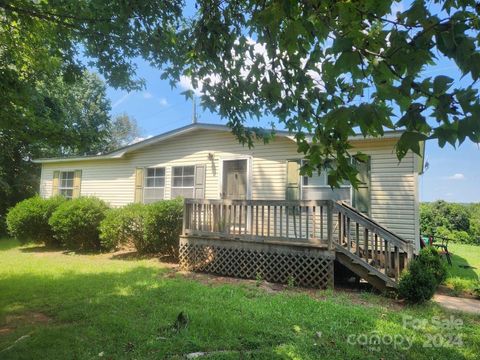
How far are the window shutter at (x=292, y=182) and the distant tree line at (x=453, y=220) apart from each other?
12896mm

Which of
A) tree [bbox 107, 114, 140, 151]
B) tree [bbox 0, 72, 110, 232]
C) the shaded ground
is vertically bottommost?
the shaded ground

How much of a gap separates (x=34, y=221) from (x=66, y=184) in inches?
133

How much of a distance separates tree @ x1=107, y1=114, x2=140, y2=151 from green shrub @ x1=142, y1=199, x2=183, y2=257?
101 ft

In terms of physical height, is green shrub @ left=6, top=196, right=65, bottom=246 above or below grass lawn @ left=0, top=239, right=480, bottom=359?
above

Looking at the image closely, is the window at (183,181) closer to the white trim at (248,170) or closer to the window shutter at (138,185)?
the white trim at (248,170)

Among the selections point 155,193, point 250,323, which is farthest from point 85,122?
point 250,323

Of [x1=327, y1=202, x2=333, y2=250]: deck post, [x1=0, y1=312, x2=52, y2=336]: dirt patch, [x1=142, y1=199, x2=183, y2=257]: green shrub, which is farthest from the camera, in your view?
[x1=142, y1=199, x2=183, y2=257]: green shrub

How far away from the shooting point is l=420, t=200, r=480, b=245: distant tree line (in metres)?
17.9

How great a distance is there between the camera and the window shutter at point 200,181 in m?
10.6

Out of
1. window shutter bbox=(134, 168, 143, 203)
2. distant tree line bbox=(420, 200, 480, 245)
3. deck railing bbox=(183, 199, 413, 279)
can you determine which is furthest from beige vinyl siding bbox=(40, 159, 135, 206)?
distant tree line bbox=(420, 200, 480, 245)

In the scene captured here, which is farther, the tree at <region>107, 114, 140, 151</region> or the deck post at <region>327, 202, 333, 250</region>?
the tree at <region>107, 114, 140, 151</region>

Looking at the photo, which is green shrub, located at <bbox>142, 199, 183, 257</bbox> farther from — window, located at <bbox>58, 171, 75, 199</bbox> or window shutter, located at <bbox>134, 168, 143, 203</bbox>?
window, located at <bbox>58, 171, 75, 199</bbox>

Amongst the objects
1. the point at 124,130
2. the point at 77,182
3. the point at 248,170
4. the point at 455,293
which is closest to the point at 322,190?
the point at 248,170

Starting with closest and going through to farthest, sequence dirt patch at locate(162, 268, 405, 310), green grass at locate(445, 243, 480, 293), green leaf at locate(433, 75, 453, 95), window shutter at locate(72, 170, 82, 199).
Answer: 1. green leaf at locate(433, 75, 453, 95)
2. dirt patch at locate(162, 268, 405, 310)
3. green grass at locate(445, 243, 480, 293)
4. window shutter at locate(72, 170, 82, 199)
